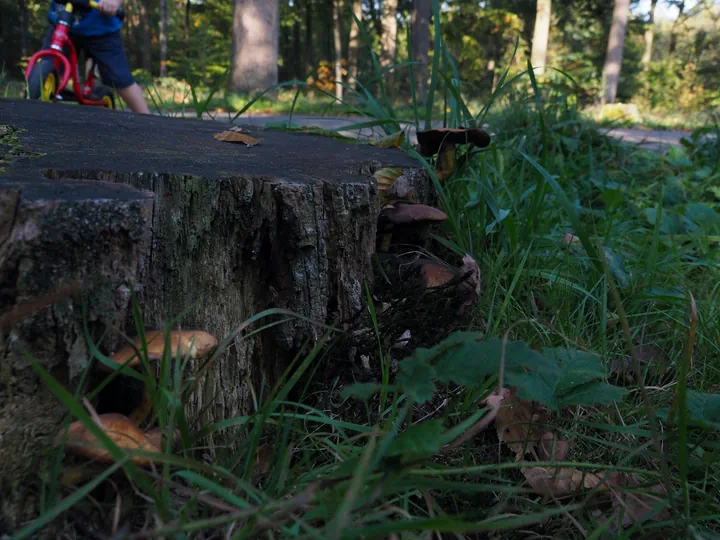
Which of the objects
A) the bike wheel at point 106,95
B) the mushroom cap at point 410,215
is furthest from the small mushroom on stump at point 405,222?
the bike wheel at point 106,95

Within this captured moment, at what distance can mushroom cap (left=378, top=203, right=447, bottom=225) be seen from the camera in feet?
5.12

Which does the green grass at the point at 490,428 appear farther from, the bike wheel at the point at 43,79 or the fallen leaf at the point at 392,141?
the bike wheel at the point at 43,79

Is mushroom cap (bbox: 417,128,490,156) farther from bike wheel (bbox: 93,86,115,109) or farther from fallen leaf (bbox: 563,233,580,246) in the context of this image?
bike wheel (bbox: 93,86,115,109)

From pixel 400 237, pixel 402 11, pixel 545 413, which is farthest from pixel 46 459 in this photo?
pixel 402 11

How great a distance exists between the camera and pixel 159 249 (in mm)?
1148

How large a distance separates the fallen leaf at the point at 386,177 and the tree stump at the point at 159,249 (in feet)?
0.13

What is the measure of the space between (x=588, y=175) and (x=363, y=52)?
82.3 ft

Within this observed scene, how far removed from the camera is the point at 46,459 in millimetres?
863

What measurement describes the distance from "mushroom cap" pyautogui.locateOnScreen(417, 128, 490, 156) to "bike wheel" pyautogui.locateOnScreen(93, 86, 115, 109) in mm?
3778

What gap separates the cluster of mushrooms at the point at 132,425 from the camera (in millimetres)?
810

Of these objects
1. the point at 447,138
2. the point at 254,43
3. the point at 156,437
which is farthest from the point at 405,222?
the point at 254,43

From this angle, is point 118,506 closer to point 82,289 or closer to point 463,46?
point 82,289

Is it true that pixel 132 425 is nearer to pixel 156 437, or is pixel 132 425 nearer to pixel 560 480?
pixel 156 437

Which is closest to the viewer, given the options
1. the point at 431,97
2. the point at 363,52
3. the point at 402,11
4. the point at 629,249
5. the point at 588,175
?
the point at 431,97
